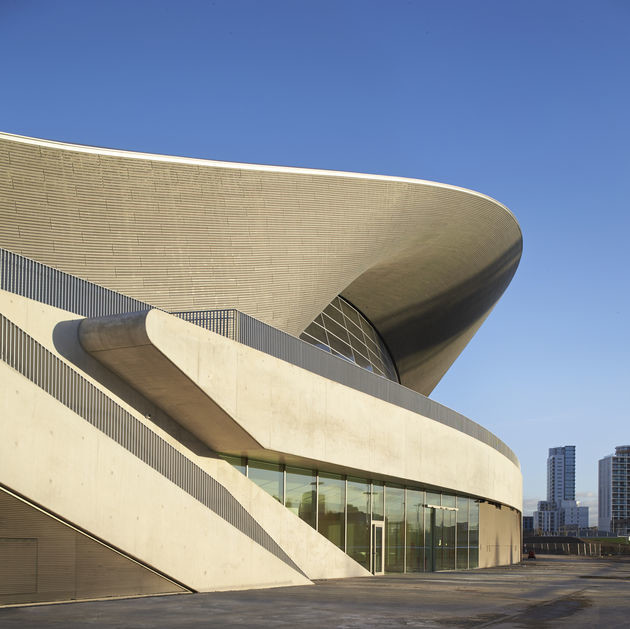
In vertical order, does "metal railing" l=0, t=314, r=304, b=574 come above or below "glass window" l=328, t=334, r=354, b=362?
below

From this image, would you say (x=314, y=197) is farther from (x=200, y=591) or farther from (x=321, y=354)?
(x=200, y=591)

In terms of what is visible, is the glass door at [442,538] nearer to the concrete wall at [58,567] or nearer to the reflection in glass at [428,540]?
the reflection in glass at [428,540]

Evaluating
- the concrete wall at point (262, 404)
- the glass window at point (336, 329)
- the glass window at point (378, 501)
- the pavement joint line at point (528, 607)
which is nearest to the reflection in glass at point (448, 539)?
the concrete wall at point (262, 404)

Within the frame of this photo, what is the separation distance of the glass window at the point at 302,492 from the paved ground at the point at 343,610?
469 cm

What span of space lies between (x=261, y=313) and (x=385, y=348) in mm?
21178

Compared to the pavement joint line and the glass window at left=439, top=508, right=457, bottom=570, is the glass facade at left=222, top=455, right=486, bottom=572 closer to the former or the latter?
the glass window at left=439, top=508, right=457, bottom=570

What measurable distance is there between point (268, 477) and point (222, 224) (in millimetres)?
7848

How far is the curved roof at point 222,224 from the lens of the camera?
22.4 meters

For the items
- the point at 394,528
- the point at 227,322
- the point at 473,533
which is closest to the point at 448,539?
the point at 473,533

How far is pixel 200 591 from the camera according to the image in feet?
55.7

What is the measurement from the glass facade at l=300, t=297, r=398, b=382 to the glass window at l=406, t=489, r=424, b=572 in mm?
7701

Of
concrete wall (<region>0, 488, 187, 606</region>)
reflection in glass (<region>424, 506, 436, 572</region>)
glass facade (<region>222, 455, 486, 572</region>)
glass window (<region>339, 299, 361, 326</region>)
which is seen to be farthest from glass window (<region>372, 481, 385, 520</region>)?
glass window (<region>339, 299, 361, 326</region>)

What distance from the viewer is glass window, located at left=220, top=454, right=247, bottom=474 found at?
2197cm

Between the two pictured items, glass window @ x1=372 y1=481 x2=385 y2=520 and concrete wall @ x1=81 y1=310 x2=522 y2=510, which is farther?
glass window @ x1=372 y1=481 x2=385 y2=520
